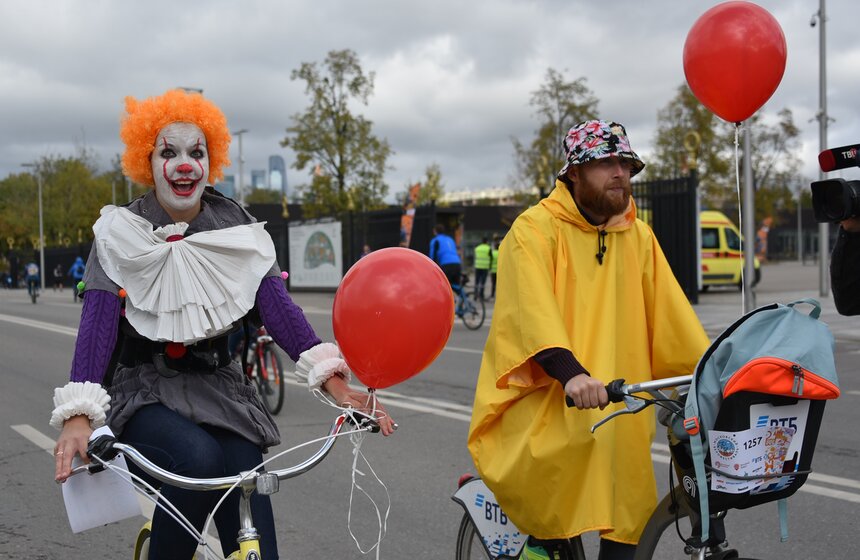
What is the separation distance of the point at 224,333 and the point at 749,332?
1.48m

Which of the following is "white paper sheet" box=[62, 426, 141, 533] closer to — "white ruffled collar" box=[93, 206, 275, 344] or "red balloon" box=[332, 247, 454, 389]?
"white ruffled collar" box=[93, 206, 275, 344]

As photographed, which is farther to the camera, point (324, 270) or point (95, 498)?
point (324, 270)

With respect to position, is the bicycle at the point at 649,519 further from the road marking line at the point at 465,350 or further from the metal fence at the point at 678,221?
the metal fence at the point at 678,221

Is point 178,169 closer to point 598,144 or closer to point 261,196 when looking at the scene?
point 598,144

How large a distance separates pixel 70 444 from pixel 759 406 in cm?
172

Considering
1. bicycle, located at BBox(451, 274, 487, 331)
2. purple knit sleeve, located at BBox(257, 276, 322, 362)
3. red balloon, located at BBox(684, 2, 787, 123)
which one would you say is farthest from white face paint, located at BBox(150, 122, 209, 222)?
bicycle, located at BBox(451, 274, 487, 331)

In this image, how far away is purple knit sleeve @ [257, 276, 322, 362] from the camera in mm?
2574

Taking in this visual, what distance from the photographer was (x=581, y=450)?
2.58 m

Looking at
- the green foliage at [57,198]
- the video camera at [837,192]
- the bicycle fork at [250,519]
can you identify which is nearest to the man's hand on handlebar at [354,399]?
the bicycle fork at [250,519]

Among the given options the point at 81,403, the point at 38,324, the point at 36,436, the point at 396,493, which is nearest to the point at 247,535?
the point at 81,403

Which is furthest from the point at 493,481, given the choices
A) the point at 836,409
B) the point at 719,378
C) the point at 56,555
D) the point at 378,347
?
the point at 836,409

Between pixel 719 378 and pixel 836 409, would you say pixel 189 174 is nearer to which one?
pixel 719 378

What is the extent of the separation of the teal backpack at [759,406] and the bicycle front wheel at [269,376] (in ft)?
20.3

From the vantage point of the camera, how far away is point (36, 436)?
7234mm
